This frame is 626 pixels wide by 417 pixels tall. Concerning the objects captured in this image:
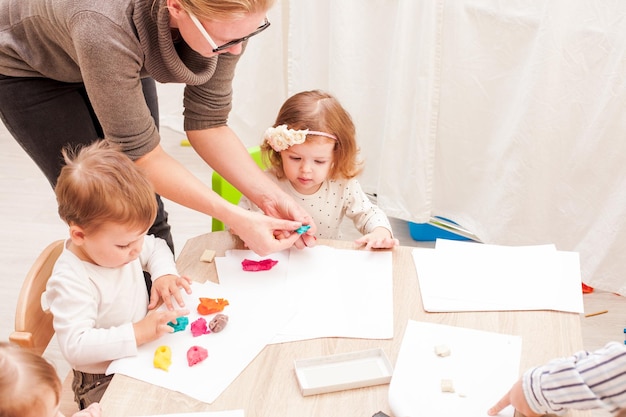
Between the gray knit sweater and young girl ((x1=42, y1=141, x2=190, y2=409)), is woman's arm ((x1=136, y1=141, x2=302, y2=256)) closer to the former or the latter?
the gray knit sweater

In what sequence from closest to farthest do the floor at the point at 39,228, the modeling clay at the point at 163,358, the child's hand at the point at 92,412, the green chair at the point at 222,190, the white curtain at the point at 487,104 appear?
1. the child's hand at the point at 92,412
2. the modeling clay at the point at 163,358
3. the green chair at the point at 222,190
4. the white curtain at the point at 487,104
5. the floor at the point at 39,228

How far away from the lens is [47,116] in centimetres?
155

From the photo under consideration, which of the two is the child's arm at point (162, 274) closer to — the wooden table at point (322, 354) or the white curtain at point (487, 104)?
the wooden table at point (322, 354)

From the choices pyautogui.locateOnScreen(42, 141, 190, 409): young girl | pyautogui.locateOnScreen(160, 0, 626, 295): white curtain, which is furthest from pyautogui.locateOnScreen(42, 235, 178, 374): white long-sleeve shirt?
pyautogui.locateOnScreen(160, 0, 626, 295): white curtain

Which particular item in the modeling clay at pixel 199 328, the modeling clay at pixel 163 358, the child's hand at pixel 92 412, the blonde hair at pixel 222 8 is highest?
the blonde hair at pixel 222 8

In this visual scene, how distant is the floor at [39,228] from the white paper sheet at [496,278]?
781 mm

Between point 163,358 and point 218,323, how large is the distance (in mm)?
125

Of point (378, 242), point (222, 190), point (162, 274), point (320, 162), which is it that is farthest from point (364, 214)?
point (162, 274)

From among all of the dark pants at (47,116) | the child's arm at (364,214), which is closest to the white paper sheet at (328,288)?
the child's arm at (364,214)

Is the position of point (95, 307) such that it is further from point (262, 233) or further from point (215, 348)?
point (262, 233)

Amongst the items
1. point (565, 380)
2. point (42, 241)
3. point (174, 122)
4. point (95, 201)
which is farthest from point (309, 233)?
point (174, 122)

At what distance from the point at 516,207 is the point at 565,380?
1.58m

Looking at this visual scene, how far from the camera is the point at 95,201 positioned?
1192 mm

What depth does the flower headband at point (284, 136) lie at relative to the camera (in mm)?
1650
